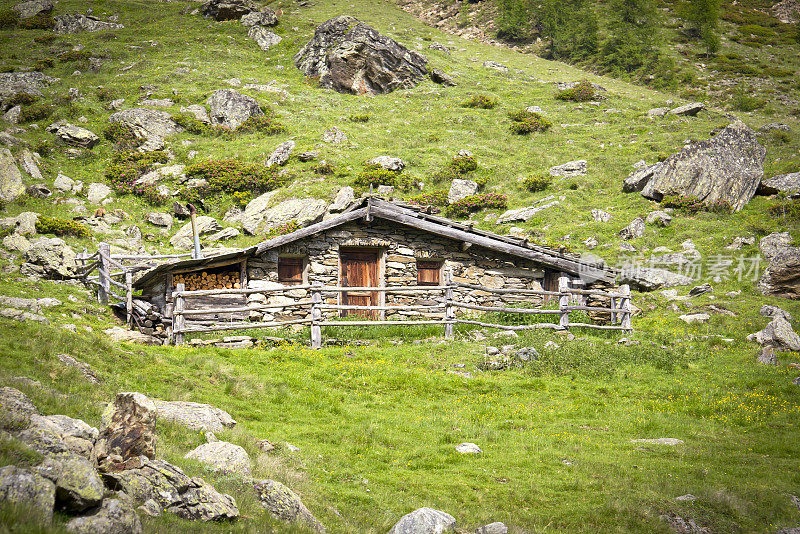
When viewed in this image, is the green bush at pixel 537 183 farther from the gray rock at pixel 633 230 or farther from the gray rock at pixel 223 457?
the gray rock at pixel 223 457

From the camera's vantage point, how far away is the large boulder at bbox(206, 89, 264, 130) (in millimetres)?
41344

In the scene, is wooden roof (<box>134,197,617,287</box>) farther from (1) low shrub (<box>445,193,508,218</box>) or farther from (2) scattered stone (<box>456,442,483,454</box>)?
(2) scattered stone (<box>456,442,483,454</box>)

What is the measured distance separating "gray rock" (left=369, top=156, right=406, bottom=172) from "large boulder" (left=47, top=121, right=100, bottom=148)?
1759 cm

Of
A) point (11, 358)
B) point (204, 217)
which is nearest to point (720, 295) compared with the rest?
point (11, 358)

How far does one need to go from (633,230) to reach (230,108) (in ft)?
95.7

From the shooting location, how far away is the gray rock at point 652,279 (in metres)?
24.4

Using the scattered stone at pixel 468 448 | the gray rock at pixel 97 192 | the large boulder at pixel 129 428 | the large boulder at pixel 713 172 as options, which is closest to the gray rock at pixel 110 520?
the large boulder at pixel 129 428

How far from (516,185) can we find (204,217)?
1807 centimetres

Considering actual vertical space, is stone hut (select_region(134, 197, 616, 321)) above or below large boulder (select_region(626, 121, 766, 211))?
below

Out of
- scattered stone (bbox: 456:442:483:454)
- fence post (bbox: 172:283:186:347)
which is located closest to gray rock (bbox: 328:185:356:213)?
fence post (bbox: 172:283:186:347)

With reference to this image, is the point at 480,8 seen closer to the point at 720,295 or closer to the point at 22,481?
the point at 720,295

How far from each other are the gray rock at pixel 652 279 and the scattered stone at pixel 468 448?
55.4ft

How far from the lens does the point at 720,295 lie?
2222 cm

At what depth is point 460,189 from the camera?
110ft
